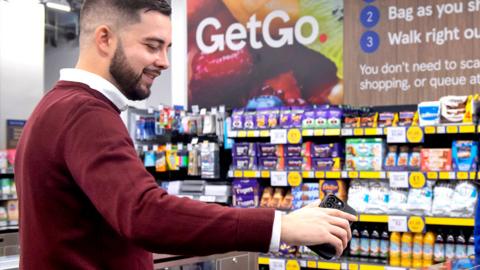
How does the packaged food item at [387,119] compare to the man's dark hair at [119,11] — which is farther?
the packaged food item at [387,119]

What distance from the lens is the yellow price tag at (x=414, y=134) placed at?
207 inches

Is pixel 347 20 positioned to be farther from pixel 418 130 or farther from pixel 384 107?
pixel 418 130

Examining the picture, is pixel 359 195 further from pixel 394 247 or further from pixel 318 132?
pixel 318 132

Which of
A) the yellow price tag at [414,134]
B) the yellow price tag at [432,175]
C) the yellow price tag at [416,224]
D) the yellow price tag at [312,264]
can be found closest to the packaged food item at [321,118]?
the yellow price tag at [414,134]

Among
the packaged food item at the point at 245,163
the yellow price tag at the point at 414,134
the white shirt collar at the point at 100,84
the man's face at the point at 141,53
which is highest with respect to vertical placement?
the man's face at the point at 141,53

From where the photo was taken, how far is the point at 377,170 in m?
5.59

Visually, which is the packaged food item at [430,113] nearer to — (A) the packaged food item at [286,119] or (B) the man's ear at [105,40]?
(A) the packaged food item at [286,119]

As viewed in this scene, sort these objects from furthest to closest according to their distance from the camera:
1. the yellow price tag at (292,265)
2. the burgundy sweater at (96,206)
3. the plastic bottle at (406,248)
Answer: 1. the yellow price tag at (292,265)
2. the plastic bottle at (406,248)
3. the burgundy sweater at (96,206)

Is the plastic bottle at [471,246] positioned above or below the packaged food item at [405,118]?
below

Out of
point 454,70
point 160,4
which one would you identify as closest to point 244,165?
point 454,70

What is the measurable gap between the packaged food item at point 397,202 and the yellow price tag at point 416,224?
0.61 feet

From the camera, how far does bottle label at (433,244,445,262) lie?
17.6 feet

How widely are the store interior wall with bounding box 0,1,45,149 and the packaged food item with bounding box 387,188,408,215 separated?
4017 millimetres

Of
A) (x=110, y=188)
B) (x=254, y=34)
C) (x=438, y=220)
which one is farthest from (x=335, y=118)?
(x=110, y=188)
